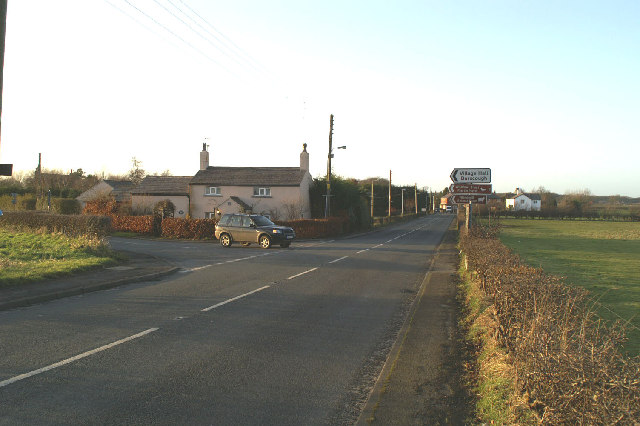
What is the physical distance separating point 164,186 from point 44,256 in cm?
3320

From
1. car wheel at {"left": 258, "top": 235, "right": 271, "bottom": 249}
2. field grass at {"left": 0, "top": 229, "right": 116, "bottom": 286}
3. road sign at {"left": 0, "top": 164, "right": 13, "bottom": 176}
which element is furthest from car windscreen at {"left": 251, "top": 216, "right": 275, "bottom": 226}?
road sign at {"left": 0, "top": 164, "right": 13, "bottom": 176}

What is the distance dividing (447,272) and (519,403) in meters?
13.3

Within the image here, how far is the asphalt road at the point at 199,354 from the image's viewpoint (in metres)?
4.76

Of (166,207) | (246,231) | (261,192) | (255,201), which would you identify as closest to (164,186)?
(166,207)

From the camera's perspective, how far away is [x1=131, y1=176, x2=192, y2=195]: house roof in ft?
156

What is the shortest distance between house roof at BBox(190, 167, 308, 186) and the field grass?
23799mm

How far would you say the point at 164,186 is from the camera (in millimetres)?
48875

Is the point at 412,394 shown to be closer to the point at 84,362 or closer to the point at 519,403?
the point at 519,403

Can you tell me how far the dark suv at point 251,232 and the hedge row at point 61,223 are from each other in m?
7.27

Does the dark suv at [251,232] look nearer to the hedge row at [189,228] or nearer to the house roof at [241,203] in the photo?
the hedge row at [189,228]

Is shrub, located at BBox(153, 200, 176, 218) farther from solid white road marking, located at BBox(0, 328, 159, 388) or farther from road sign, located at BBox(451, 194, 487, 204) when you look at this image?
solid white road marking, located at BBox(0, 328, 159, 388)

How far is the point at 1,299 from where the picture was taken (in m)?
9.79

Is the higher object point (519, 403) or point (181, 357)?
point (519, 403)

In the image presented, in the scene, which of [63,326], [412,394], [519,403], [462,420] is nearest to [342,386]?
[412,394]
